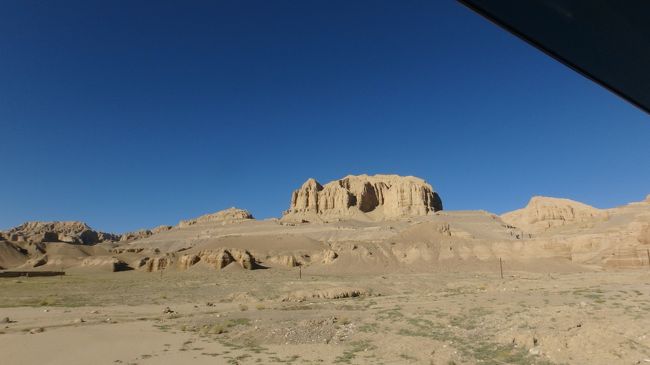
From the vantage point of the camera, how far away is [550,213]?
154250 mm

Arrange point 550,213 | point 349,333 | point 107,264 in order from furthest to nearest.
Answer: point 550,213
point 107,264
point 349,333

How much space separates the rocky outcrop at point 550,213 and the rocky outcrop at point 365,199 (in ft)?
110

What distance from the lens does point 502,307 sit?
81.9 ft

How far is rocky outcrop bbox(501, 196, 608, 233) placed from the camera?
149 m

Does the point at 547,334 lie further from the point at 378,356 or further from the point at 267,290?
the point at 267,290

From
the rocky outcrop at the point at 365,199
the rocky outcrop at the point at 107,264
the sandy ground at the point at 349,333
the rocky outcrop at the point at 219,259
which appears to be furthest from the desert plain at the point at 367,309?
the rocky outcrop at the point at 365,199

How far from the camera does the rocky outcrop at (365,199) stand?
561 ft

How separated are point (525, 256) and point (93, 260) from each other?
8379 centimetres

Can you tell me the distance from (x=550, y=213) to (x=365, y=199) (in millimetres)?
71016

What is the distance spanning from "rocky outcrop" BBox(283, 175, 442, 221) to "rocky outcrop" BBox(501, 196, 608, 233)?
33400 millimetres

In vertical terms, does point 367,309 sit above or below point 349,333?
above

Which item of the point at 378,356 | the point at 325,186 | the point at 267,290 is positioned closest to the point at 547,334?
the point at 378,356

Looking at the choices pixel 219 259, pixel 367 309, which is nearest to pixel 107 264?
pixel 219 259

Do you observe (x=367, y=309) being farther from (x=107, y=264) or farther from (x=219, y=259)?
(x=107, y=264)
